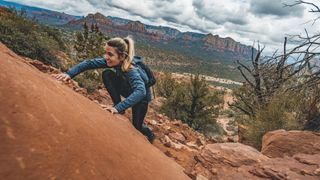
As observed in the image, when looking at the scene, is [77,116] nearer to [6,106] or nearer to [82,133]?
[82,133]

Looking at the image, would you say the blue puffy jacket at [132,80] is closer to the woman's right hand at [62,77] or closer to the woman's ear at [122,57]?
the woman's right hand at [62,77]

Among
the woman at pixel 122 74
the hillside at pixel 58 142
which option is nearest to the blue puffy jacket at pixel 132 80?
the woman at pixel 122 74

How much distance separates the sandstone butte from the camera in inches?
84.1

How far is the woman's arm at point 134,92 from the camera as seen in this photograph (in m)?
4.26

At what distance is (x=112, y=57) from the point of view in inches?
177

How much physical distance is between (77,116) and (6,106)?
26.1 inches

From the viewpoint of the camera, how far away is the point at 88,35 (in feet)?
87.5

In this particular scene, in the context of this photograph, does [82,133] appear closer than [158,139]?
Yes

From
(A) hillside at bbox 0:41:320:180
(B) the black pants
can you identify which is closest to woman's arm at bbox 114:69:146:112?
(B) the black pants

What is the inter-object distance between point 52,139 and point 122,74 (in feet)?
7.95

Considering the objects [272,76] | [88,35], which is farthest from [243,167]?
[88,35]

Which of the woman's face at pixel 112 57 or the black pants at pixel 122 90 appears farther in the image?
the black pants at pixel 122 90

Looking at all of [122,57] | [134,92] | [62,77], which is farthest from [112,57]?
[62,77]

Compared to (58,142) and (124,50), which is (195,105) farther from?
(58,142)
